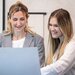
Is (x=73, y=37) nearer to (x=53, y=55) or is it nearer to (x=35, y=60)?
(x=53, y=55)

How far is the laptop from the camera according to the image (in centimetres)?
67

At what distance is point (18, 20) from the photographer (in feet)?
4.51

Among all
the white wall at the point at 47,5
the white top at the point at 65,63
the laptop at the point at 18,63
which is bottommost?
the white top at the point at 65,63

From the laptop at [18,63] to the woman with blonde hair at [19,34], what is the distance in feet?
2.20

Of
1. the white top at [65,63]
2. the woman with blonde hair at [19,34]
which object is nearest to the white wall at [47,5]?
the woman with blonde hair at [19,34]

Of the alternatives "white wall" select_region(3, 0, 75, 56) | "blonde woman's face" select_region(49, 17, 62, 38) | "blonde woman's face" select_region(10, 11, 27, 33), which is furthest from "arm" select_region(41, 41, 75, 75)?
"white wall" select_region(3, 0, 75, 56)

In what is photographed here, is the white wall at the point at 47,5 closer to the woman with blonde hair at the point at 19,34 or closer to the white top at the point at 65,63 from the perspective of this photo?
the woman with blonde hair at the point at 19,34

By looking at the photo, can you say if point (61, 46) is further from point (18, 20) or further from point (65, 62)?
point (18, 20)

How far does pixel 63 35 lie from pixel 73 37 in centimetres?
6

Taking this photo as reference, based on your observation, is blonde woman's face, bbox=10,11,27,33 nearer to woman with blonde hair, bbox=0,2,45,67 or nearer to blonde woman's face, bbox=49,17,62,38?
woman with blonde hair, bbox=0,2,45,67

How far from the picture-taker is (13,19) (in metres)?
1.38

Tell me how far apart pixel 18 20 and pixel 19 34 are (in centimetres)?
11

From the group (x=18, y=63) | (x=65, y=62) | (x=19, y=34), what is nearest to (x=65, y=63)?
(x=65, y=62)

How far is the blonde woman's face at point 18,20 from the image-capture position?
4.50 feet
